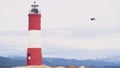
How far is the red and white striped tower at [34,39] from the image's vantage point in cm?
4981

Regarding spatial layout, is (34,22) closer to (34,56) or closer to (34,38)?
(34,38)

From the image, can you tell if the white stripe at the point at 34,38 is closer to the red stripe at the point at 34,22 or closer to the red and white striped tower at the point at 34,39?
the red and white striped tower at the point at 34,39

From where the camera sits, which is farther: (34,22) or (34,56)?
(34,56)

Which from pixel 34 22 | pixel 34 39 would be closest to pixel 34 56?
pixel 34 39

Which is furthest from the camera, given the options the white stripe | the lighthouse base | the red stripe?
the lighthouse base

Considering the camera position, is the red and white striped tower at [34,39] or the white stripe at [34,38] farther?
the white stripe at [34,38]

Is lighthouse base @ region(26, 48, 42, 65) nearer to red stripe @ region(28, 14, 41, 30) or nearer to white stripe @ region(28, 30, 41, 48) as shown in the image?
white stripe @ region(28, 30, 41, 48)

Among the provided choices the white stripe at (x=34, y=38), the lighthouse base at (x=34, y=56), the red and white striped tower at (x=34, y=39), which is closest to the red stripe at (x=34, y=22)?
the red and white striped tower at (x=34, y=39)

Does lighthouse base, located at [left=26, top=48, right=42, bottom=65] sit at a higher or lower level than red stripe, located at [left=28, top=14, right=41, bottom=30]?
lower

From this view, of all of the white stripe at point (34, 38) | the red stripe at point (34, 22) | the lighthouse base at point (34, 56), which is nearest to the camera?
the red stripe at point (34, 22)

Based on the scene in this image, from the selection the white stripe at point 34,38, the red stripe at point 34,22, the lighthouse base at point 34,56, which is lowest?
the lighthouse base at point 34,56

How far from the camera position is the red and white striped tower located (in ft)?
163

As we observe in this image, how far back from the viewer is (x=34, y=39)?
50.1 m

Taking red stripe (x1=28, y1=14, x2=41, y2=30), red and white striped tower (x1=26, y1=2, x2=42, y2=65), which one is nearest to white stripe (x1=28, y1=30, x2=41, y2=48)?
red and white striped tower (x1=26, y1=2, x2=42, y2=65)
